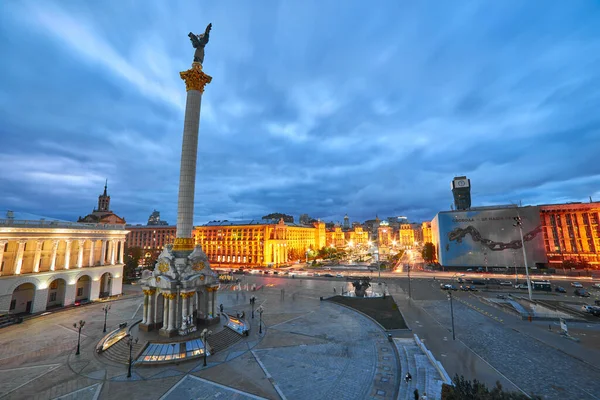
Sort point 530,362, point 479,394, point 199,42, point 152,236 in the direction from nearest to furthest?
point 479,394 < point 530,362 < point 199,42 < point 152,236

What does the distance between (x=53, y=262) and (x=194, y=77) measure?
126 ft

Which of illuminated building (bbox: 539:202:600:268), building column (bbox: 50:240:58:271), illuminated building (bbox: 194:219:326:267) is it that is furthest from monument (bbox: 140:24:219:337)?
illuminated building (bbox: 539:202:600:268)

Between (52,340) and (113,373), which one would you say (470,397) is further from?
(52,340)

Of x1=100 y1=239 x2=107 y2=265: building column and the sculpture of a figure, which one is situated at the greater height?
the sculpture of a figure

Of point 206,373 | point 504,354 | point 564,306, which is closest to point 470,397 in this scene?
point 504,354

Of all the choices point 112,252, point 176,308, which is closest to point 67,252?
point 112,252

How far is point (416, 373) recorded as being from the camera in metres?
21.3

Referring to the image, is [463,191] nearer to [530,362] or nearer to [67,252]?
[530,362]

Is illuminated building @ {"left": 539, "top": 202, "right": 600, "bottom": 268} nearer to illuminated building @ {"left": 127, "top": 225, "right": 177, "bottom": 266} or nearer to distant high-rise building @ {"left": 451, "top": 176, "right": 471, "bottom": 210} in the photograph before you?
distant high-rise building @ {"left": 451, "top": 176, "right": 471, "bottom": 210}

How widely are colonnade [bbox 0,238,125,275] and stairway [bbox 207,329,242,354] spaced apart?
3397 centimetres

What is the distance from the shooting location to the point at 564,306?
4000cm

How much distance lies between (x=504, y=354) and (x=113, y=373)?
35.4m

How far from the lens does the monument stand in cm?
2902

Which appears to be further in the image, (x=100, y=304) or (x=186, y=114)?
(x=100, y=304)
